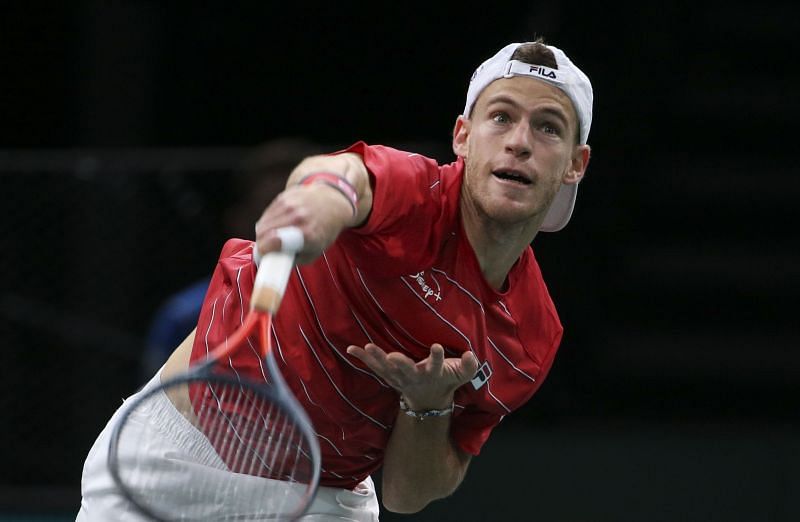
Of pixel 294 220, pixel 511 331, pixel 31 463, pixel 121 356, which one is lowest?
pixel 31 463

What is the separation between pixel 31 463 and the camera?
7.04 meters

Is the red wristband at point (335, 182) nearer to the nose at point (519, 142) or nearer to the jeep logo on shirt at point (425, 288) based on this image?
the jeep logo on shirt at point (425, 288)

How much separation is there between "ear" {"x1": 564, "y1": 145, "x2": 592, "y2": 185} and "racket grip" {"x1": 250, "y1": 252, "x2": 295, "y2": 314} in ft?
3.98

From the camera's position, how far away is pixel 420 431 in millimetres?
3676

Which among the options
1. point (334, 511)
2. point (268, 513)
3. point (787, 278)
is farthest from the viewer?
point (787, 278)

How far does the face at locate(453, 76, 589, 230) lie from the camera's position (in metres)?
3.46

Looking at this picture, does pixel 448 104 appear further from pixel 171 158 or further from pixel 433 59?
pixel 171 158

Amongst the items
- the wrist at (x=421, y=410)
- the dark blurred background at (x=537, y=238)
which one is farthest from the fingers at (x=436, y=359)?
the dark blurred background at (x=537, y=238)

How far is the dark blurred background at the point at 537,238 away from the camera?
6875 millimetres

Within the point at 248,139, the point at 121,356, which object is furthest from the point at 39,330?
the point at 248,139

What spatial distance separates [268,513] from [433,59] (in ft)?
15.6

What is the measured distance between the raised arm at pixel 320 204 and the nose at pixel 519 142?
1.40 feet

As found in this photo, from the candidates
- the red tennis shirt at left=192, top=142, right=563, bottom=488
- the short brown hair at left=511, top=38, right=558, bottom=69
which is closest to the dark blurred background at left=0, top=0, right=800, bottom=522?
the red tennis shirt at left=192, top=142, right=563, bottom=488

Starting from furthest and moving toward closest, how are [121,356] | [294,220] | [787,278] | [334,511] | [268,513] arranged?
1. [787,278]
2. [121,356]
3. [334,511]
4. [268,513]
5. [294,220]
